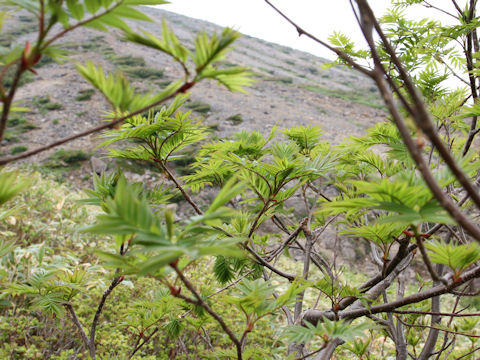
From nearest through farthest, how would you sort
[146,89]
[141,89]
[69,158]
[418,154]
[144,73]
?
[418,154], [69,158], [141,89], [146,89], [144,73]

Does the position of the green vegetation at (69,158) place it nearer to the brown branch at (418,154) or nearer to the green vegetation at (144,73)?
the green vegetation at (144,73)

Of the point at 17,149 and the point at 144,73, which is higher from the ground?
the point at 144,73

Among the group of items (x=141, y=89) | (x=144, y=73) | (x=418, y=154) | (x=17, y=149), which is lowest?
(x=17, y=149)

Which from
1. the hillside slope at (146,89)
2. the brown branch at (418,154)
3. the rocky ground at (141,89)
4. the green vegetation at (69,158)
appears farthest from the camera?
the hillside slope at (146,89)

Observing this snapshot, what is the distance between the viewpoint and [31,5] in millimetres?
258

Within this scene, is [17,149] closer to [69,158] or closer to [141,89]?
[69,158]

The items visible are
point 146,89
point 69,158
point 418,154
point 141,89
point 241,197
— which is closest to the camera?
point 418,154

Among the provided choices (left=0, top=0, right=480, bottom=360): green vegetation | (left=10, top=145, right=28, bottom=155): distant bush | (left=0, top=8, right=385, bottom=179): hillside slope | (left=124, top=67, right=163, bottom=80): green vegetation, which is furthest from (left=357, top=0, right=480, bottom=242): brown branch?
(left=124, top=67, right=163, bottom=80): green vegetation

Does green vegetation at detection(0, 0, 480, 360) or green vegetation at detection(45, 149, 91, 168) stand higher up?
green vegetation at detection(0, 0, 480, 360)

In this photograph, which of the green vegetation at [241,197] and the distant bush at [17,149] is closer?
the green vegetation at [241,197]

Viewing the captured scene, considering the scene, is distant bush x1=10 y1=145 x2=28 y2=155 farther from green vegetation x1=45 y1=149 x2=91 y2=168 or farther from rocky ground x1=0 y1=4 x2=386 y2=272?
green vegetation x1=45 y1=149 x2=91 y2=168

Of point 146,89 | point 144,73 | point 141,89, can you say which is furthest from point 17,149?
point 144,73

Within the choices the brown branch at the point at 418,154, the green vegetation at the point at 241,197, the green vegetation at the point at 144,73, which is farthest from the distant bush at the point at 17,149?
the brown branch at the point at 418,154

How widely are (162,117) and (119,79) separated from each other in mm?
199
